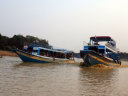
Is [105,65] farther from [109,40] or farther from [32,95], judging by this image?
[32,95]

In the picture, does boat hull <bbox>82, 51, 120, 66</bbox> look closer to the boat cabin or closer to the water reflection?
the boat cabin

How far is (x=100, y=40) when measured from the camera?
2598 cm

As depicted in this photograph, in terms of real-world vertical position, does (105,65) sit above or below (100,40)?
below

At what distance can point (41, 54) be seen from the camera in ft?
85.1

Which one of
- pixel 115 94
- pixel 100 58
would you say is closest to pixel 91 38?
pixel 100 58

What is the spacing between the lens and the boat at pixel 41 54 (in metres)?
23.0

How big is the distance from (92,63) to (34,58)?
28.9ft

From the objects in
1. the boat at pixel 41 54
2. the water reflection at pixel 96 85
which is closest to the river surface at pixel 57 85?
the water reflection at pixel 96 85

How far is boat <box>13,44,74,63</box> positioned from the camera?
2299 cm

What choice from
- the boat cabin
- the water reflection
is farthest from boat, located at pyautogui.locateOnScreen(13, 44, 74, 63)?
the water reflection

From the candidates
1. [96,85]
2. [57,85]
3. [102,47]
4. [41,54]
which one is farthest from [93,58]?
[57,85]

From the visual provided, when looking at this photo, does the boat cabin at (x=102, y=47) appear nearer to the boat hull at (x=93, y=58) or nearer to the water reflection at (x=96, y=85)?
the boat hull at (x=93, y=58)

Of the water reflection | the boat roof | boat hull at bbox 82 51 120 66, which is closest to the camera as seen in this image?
the water reflection

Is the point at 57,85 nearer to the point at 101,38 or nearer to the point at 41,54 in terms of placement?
the point at 41,54
